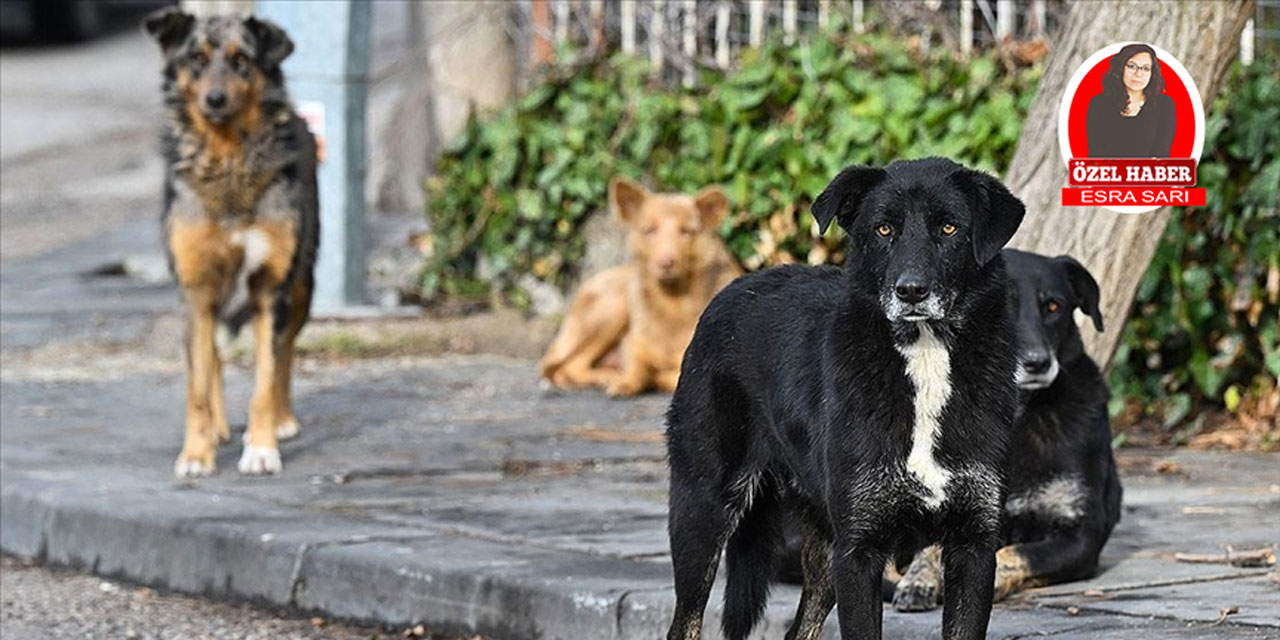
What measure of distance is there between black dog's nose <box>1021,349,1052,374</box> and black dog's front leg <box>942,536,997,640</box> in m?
1.33

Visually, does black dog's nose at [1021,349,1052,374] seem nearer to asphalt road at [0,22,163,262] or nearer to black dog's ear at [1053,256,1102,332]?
black dog's ear at [1053,256,1102,332]

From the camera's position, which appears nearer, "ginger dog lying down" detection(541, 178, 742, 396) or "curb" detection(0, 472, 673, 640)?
"curb" detection(0, 472, 673, 640)

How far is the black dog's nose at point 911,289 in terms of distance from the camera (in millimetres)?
4074

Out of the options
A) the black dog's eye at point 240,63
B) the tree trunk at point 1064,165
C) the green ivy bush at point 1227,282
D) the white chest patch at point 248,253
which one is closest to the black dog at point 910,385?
the tree trunk at point 1064,165

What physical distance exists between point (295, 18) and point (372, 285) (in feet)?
6.81

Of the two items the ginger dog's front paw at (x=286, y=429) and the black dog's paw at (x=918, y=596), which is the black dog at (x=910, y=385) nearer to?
the black dog's paw at (x=918, y=596)

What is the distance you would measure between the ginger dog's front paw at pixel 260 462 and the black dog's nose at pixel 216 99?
4.49 ft

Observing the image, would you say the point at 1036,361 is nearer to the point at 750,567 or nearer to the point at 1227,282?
the point at 750,567

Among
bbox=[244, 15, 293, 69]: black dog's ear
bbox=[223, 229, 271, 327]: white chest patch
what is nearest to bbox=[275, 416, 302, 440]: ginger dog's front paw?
bbox=[223, 229, 271, 327]: white chest patch

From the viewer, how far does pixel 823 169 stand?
10.0m

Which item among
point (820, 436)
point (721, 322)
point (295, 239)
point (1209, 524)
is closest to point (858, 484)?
point (820, 436)

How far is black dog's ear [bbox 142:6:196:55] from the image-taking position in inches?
325

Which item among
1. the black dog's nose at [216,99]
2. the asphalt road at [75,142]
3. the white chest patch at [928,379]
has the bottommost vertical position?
the asphalt road at [75,142]

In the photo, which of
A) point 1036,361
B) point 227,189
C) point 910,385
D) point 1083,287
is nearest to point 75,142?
point 227,189
